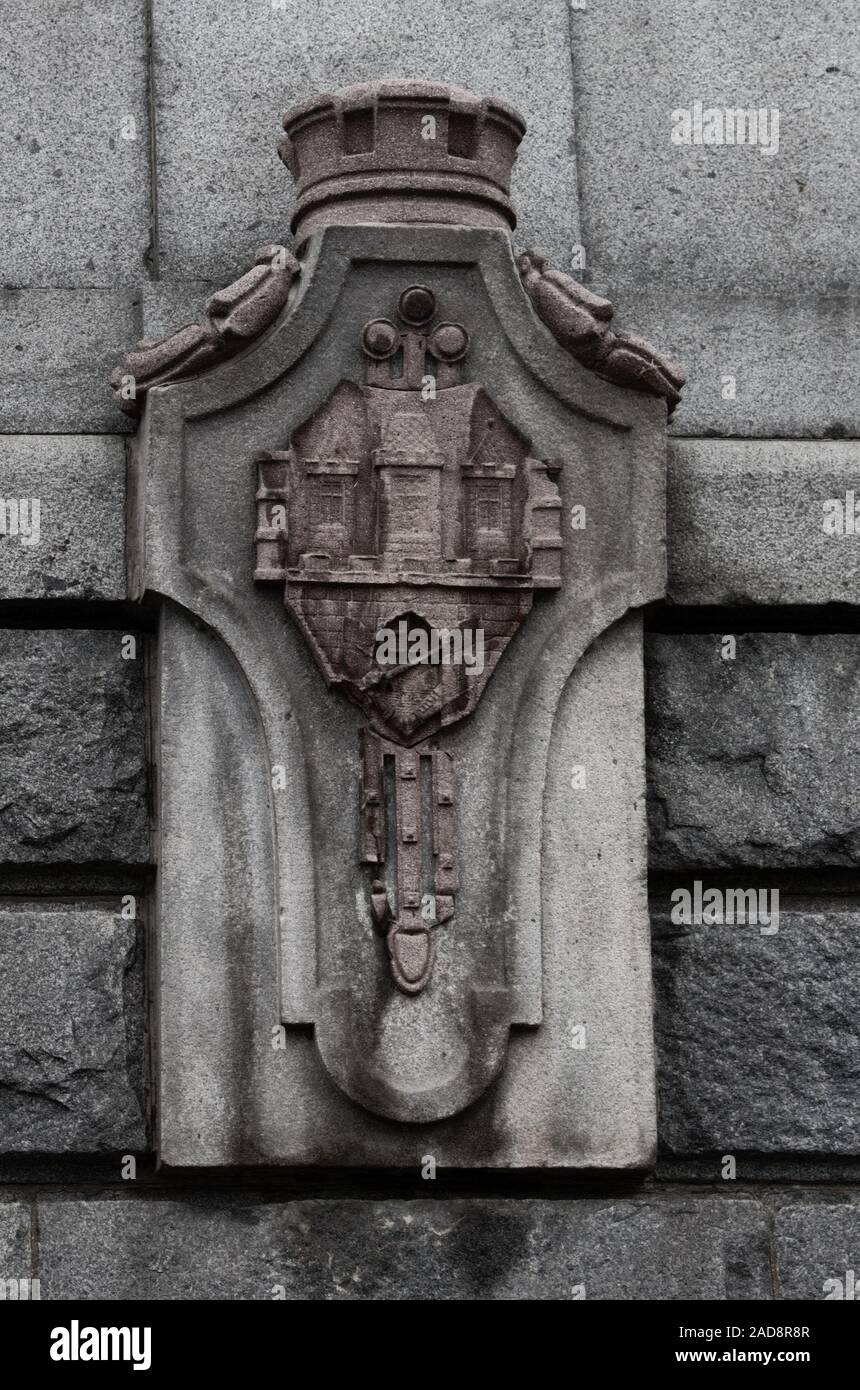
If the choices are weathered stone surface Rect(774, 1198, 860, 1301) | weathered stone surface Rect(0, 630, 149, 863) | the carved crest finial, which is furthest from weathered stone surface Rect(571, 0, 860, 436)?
weathered stone surface Rect(774, 1198, 860, 1301)

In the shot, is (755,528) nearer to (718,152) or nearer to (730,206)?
(730,206)

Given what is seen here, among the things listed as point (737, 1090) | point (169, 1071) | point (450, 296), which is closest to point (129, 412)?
point (450, 296)

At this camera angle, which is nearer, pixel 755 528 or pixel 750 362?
pixel 755 528

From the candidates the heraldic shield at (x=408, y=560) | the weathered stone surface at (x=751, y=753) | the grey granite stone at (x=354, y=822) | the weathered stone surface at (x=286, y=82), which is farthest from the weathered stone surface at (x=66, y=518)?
the weathered stone surface at (x=751, y=753)

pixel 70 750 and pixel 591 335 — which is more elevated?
pixel 591 335

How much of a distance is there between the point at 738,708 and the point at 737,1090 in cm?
69

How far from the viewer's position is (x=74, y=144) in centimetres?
575

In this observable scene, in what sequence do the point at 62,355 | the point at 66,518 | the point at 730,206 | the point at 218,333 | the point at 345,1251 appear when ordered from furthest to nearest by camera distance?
1. the point at 730,206
2. the point at 62,355
3. the point at 66,518
4. the point at 218,333
5. the point at 345,1251

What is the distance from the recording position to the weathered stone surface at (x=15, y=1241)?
5238 millimetres

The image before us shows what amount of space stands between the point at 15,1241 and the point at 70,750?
85 cm

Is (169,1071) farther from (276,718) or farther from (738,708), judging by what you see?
(738,708)

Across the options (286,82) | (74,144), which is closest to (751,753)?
(286,82)

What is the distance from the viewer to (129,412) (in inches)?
214

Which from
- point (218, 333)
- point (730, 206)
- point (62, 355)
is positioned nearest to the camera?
point (218, 333)
